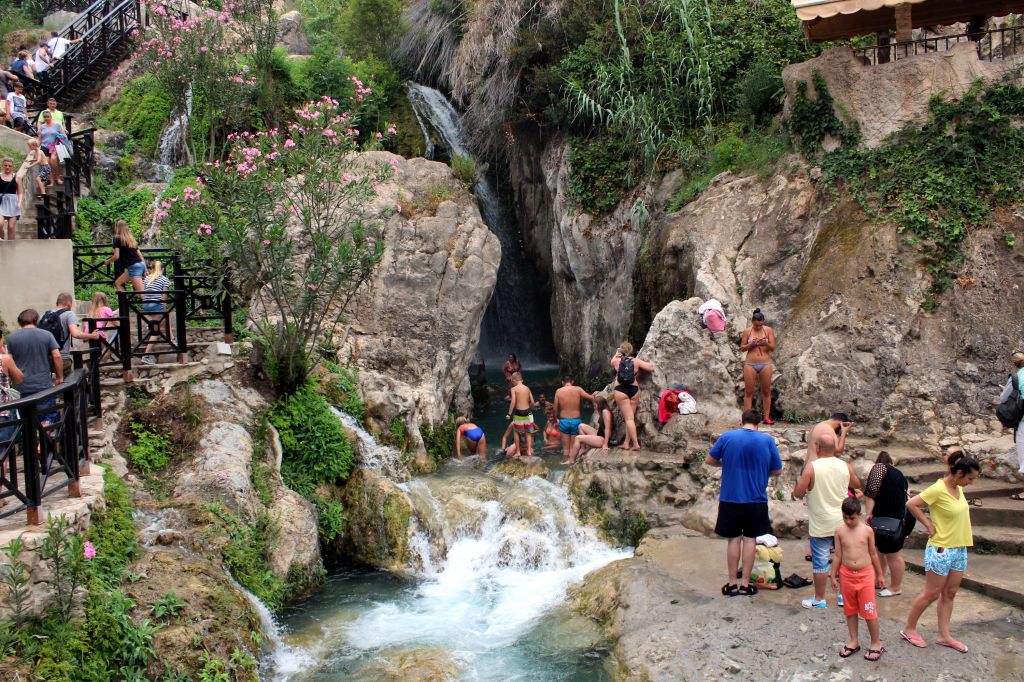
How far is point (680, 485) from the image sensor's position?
10797mm

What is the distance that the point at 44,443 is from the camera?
6.59 metres

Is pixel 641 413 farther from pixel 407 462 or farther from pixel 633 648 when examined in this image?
pixel 633 648

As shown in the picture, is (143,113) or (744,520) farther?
(143,113)

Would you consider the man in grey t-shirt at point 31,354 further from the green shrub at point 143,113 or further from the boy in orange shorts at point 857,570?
the green shrub at point 143,113

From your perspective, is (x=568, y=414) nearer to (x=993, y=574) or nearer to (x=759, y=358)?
(x=759, y=358)

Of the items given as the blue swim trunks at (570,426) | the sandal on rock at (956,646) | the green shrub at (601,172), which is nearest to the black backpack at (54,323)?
the blue swim trunks at (570,426)

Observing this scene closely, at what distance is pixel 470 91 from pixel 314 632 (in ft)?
46.0

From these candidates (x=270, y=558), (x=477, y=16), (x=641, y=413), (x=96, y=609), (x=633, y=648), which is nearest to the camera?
(x=96, y=609)

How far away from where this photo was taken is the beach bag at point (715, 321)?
12148 mm

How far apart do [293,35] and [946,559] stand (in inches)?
998

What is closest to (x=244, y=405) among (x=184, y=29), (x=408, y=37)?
(x=184, y=29)

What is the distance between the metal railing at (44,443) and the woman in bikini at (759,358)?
808cm

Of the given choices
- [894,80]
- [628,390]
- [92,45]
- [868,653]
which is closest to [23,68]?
[92,45]

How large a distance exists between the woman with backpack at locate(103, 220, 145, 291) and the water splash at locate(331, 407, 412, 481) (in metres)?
3.21
